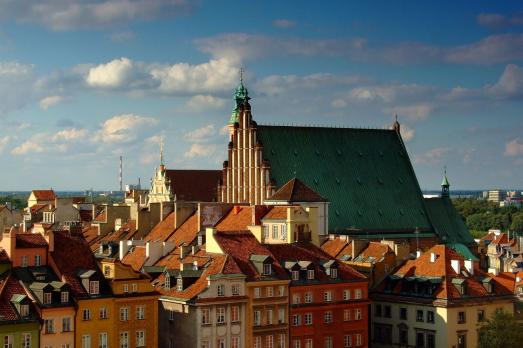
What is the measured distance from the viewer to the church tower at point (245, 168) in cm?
13650

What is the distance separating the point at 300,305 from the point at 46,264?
24381mm

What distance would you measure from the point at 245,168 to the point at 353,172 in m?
16.1

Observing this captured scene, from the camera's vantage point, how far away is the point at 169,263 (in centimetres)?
10012

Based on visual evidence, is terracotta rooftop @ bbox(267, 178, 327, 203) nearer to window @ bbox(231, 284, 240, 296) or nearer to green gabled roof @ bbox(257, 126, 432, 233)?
green gabled roof @ bbox(257, 126, 432, 233)

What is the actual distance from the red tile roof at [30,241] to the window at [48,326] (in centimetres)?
697

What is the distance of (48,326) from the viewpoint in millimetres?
79562

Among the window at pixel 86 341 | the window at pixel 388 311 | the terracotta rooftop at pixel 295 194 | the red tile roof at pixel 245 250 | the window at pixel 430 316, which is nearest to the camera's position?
the window at pixel 86 341

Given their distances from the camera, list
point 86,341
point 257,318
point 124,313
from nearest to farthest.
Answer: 1. point 86,341
2. point 124,313
3. point 257,318

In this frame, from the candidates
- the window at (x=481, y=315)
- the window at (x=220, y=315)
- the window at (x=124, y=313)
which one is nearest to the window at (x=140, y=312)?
the window at (x=124, y=313)

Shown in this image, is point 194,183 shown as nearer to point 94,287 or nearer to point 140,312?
point 140,312

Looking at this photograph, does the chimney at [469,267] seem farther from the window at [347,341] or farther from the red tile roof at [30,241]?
the red tile roof at [30,241]

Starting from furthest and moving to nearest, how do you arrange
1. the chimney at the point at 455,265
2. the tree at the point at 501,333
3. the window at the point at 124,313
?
the chimney at the point at 455,265 < the tree at the point at 501,333 < the window at the point at 124,313

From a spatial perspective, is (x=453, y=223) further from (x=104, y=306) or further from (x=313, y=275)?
(x=104, y=306)

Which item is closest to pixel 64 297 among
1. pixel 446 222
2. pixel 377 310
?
pixel 377 310
